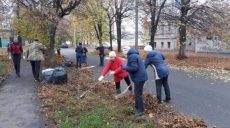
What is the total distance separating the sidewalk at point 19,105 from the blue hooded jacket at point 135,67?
2.29 metres

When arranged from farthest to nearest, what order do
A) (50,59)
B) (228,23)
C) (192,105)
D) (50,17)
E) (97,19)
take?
(97,19), (228,23), (50,59), (50,17), (192,105)

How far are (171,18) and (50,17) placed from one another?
12.4 metres

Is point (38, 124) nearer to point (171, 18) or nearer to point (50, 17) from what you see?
point (50, 17)

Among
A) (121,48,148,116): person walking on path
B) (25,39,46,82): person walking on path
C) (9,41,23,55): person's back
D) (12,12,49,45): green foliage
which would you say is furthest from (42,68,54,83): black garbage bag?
(12,12,49,45): green foliage

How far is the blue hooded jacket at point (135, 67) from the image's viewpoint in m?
9.47

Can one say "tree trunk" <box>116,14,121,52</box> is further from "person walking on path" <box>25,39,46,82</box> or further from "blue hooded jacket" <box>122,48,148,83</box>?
"blue hooded jacket" <box>122,48,148,83</box>

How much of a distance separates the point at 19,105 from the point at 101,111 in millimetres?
2738

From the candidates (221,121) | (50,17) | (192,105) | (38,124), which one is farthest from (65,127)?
(50,17)

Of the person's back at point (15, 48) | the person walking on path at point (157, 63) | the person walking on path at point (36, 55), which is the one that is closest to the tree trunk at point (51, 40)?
the person's back at point (15, 48)

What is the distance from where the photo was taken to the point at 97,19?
4500cm

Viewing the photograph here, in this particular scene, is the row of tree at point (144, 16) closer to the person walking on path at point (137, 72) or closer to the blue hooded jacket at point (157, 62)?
the blue hooded jacket at point (157, 62)

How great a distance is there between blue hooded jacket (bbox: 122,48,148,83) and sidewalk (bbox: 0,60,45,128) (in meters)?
2.29

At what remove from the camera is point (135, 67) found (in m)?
9.45

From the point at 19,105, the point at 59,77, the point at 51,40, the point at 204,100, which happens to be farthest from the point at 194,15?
the point at 19,105
